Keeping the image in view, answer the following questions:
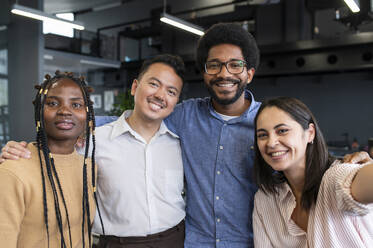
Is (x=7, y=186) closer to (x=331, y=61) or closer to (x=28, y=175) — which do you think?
(x=28, y=175)

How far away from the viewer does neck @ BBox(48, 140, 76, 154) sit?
48.6 inches

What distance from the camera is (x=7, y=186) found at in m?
1.02

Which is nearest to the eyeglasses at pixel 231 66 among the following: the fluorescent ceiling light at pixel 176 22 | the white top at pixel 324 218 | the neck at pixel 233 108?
the neck at pixel 233 108

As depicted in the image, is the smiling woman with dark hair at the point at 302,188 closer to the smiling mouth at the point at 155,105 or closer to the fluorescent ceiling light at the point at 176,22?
the smiling mouth at the point at 155,105

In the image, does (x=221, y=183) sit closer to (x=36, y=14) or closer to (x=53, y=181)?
(x=53, y=181)

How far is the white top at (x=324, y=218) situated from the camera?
1141 mm

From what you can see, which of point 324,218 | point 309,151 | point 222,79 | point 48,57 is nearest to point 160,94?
point 222,79

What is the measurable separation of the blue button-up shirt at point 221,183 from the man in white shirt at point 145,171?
0.09 m

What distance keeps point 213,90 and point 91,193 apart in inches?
31.7

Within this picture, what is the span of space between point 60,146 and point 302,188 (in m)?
1.10

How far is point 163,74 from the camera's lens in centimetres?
167

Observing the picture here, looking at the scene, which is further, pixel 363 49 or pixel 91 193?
pixel 363 49

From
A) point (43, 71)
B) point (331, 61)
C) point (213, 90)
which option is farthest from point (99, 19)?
point (213, 90)

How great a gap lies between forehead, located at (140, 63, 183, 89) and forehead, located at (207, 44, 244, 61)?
23 cm
